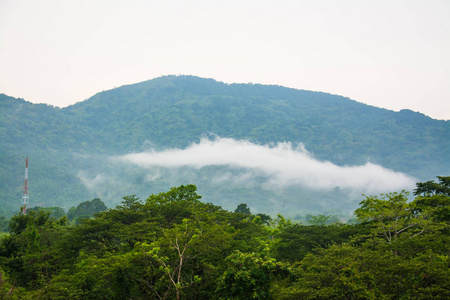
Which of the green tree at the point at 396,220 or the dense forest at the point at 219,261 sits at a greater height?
the green tree at the point at 396,220

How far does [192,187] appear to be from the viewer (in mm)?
40188

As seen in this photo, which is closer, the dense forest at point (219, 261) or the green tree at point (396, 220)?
the dense forest at point (219, 261)

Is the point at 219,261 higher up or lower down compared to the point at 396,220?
lower down

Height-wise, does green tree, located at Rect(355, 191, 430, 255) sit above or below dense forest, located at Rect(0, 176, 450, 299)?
above

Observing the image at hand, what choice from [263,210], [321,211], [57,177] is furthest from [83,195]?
[321,211]

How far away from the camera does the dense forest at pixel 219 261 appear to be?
617 inches

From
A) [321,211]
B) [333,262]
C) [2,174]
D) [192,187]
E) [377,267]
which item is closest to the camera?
[377,267]

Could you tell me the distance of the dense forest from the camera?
617 inches

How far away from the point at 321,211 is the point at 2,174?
492 ft

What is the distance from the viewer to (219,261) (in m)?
22.1

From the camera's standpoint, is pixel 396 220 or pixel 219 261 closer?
pixel 219 261

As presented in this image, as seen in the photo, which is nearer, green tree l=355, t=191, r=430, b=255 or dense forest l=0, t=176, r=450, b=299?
dense forest l=0, t=176, r=450, b=299

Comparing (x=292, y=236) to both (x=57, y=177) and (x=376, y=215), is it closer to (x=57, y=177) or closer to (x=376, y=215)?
(x=376, y=215)

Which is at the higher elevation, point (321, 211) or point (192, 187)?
point (192, 187)
